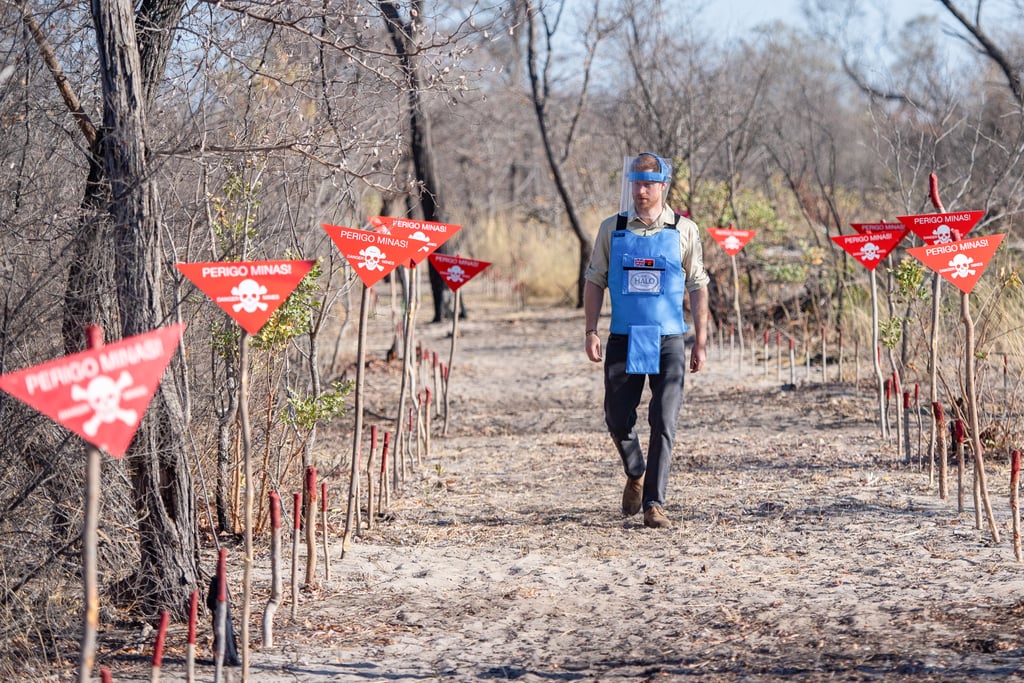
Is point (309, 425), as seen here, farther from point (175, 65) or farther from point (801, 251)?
point (801, 251)

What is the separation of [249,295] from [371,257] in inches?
64.1

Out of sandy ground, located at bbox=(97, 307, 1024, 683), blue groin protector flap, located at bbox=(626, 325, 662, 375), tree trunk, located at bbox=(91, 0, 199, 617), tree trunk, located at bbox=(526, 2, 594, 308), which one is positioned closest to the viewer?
sandy ground, located at bbox=(97, 307, 1024, 683)

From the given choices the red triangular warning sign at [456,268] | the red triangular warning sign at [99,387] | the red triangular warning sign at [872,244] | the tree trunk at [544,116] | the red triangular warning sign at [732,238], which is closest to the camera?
the red triangular warning sign at [99,387]

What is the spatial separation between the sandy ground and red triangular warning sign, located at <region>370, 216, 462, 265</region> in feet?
4.70

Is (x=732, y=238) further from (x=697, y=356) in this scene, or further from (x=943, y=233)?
(x=697, y=356)

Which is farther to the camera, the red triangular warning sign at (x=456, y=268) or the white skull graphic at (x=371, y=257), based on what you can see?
the red triangular warning sign at (x=456, y=268)

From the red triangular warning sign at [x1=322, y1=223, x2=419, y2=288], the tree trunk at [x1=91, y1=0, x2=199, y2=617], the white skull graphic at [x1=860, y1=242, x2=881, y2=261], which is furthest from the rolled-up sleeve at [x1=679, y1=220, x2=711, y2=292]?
the tree trunk at [x1=91, y1=0, x2=199, y2=617]

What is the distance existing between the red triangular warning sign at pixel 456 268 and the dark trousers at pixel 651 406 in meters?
2.55

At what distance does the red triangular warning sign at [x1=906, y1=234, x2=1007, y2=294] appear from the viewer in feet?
17.8

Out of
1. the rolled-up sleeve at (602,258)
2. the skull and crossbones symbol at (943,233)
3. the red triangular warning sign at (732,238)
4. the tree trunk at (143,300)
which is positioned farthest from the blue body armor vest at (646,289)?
the red triangular warning sign at (732,238)

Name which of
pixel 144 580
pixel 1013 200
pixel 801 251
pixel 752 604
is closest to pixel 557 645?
pixel 752 604

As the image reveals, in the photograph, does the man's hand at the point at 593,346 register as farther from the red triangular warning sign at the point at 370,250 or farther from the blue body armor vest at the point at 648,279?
the red triangular warning sign at the point at 370,250

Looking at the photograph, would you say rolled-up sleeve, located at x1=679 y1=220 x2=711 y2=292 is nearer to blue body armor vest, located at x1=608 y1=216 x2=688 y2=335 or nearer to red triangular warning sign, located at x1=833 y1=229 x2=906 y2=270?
blue body armor vest, located at x1=608 y1=216 x2=688 y2=335

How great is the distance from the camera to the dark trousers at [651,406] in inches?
229
